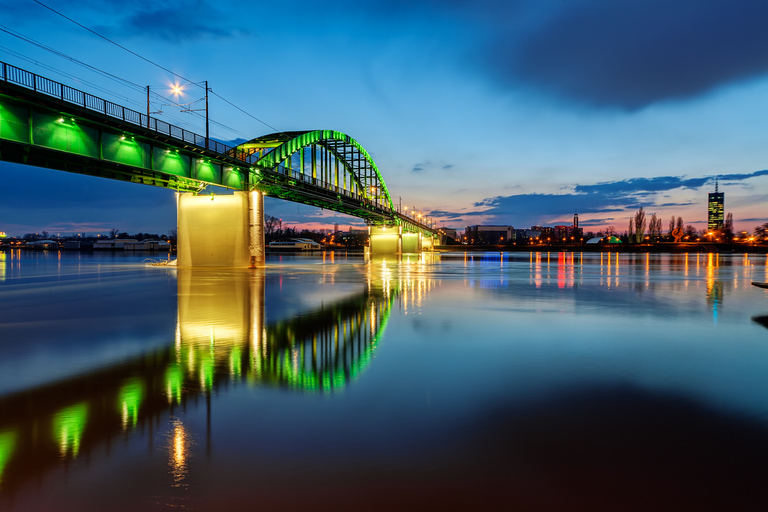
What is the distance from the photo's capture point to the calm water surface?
12.9 ft

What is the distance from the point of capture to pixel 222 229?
44156mm

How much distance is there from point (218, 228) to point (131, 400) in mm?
40420

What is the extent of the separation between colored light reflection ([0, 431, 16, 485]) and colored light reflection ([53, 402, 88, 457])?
382 millimetres

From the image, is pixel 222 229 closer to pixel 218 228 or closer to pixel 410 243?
pixel 218 228

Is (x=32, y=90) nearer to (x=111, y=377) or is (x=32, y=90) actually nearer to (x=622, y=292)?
(x=111, y=377)

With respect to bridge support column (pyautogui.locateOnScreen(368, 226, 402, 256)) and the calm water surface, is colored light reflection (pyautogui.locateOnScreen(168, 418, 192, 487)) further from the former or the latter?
bridge support column (pyautogui.locateOnScreen(368, 226, 402, 256))

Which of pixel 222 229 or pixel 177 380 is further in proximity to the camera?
pixel 222 229

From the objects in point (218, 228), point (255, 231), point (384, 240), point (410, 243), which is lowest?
point (255, 231)

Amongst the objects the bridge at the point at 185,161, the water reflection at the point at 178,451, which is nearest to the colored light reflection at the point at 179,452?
the water reflection at the point at 178,451

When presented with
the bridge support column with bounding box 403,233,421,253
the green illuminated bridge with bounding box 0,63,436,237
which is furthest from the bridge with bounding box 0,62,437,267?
the bridge support column with bounding box 403,233,421,253

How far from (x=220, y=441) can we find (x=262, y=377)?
8.16 feet

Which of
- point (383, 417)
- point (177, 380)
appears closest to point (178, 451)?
point (383, 417)

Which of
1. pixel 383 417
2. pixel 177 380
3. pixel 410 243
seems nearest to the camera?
pixel 383 417

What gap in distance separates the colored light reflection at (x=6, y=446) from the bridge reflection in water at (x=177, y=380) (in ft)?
0.04
